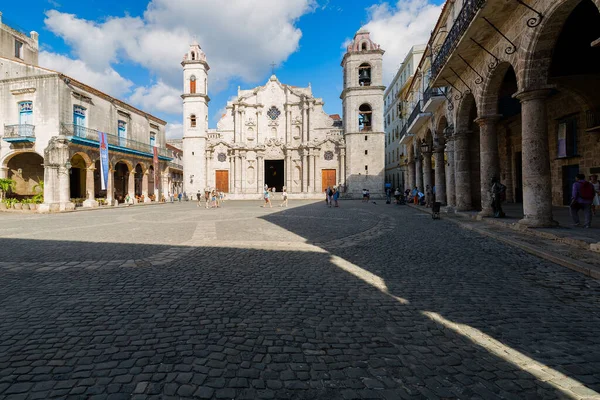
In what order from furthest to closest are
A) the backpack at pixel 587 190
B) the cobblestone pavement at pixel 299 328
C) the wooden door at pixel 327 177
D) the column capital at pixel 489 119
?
the wooden door at pixel 327 177
the column capital at pixel 489 119
the backpack at pixel 587 190
the cobblestone pavement at pixel 299 328

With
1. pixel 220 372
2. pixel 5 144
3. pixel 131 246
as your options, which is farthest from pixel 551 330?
pixel 5 144

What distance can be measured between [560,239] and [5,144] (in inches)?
1224

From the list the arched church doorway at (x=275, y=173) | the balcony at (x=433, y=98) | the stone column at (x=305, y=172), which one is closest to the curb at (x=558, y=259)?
the balcony at (x=433, y=98)

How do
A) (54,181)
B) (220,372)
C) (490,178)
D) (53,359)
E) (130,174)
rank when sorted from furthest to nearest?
(130,174), (54,181), (490,178), (53,359), (220,372)

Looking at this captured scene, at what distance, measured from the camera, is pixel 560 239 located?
21.1 feet

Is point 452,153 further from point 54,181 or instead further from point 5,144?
point 5,144

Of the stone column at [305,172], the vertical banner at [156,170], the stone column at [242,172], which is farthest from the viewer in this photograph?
the stone column at [242,172]

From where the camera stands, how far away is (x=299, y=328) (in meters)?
2.96

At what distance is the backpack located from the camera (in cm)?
716

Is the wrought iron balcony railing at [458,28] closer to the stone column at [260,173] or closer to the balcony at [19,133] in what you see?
the balcony at [19,133]

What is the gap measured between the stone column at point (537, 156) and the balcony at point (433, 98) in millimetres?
6801

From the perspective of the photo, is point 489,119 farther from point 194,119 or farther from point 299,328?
point 194,119

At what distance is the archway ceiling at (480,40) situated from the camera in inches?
304

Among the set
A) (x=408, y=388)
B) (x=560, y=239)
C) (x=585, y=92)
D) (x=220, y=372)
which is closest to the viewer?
(x=408, y=388)
